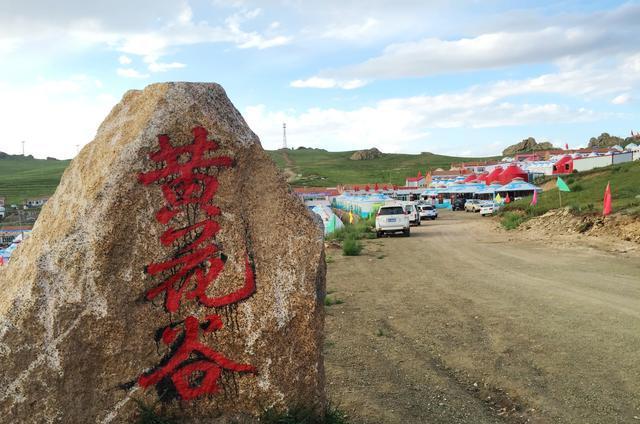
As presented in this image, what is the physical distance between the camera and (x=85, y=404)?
4.02m

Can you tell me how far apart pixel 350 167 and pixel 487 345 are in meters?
129

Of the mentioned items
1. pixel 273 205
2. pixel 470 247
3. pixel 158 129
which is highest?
pixel 158 129

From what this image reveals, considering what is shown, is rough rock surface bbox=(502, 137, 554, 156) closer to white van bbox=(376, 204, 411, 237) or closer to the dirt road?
white van bbox=(376, 204, 411, 237)

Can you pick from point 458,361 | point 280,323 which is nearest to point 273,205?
point 280,323

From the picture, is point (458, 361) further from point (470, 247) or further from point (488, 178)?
point (488, 178)

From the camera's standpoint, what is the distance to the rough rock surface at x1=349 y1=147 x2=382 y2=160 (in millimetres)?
157500

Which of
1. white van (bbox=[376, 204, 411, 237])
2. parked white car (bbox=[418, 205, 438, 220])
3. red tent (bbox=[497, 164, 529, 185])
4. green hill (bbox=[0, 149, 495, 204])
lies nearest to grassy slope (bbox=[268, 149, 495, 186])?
green hill (bbox=[0, 149, 495, 204])

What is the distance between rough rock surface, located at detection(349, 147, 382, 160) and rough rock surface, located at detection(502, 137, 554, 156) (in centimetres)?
3543

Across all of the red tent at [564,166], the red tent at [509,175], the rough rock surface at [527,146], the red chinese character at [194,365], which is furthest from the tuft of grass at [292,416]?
the rough rock surface at [527,146]

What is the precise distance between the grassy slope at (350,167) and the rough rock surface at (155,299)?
9235cm

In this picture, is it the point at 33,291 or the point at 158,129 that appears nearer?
the point at 33,291

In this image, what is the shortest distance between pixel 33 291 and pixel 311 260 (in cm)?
198

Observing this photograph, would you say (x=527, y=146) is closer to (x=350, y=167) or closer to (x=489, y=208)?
(x=350, y=167)

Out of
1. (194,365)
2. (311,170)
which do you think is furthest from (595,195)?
(311,170)
